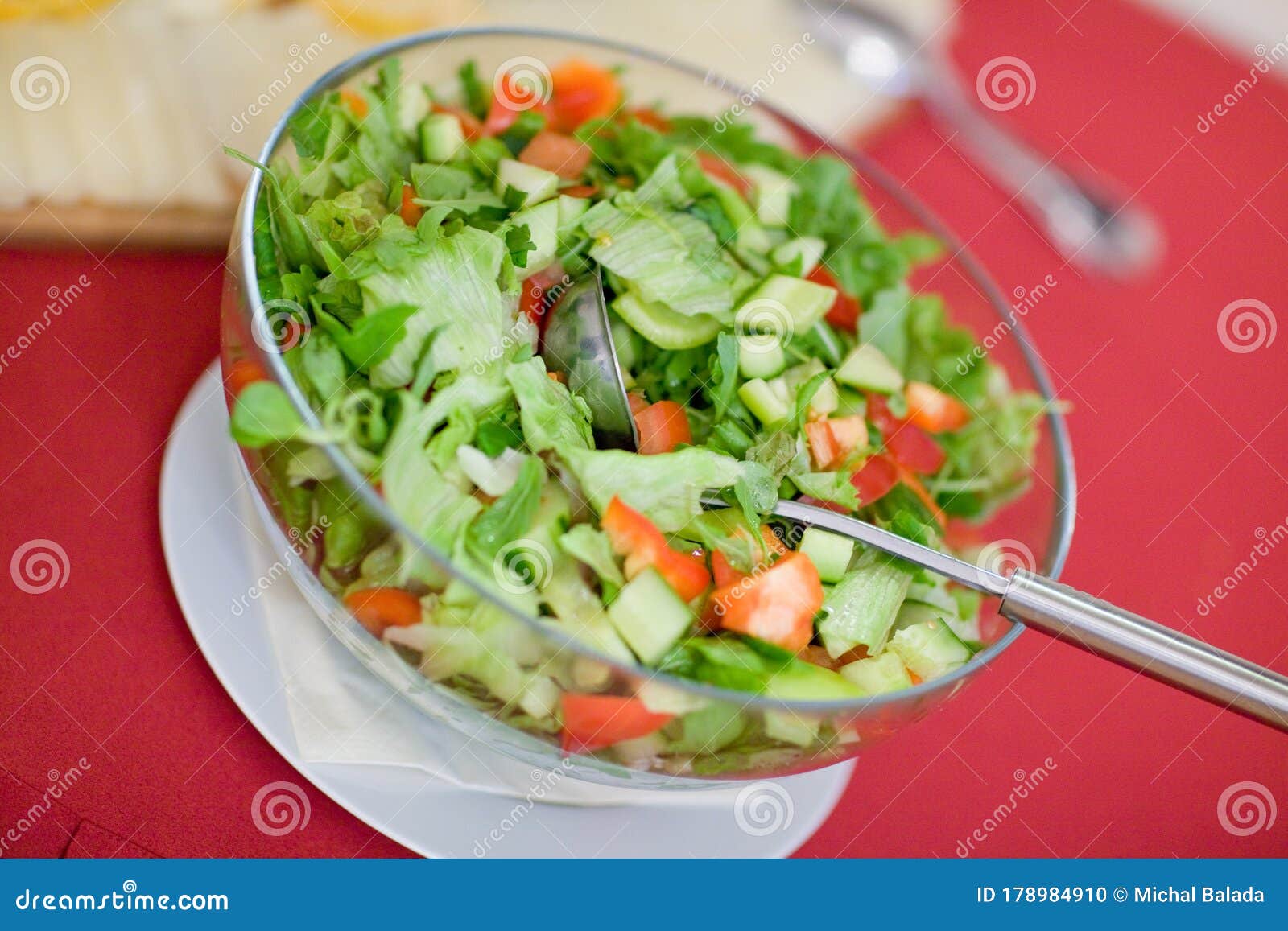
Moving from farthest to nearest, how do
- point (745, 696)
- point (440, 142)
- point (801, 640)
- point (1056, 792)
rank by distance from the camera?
1. point (1056, 792)
2. point (440, 142)
3. point (801, 640)
4. point (745, 696)

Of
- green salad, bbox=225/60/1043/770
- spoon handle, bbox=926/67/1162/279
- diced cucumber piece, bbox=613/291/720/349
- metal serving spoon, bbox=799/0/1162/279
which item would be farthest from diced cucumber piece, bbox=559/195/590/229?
spoon handle, bbox=926/67/1162/279

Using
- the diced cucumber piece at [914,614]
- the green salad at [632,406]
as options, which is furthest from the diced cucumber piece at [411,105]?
the diced cucumber piece at [914,614]

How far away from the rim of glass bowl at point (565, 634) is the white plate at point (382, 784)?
0.25m

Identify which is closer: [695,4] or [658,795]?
[658,795]

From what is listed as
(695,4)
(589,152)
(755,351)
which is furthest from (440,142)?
(695,4)

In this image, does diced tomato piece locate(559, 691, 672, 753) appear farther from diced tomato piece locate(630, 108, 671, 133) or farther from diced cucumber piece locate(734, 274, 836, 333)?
diced tomato piece locate(630, 108, 671, 133)

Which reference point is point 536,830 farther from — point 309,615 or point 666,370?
point 666,370

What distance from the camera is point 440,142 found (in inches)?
54.4

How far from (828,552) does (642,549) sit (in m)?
0.26

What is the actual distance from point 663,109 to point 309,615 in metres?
0.89

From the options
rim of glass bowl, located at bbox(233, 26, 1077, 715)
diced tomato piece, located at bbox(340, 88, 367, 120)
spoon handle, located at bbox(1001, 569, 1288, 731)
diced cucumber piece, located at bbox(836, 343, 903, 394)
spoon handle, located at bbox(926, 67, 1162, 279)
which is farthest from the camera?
spoon handle, located at bbox(926, 67, 1162, 279)

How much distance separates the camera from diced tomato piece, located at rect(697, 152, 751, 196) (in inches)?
61.1

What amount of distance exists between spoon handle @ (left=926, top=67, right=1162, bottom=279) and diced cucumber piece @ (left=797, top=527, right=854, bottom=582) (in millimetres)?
1022

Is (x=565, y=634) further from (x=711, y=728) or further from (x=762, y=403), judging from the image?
(x=762, y=403)
